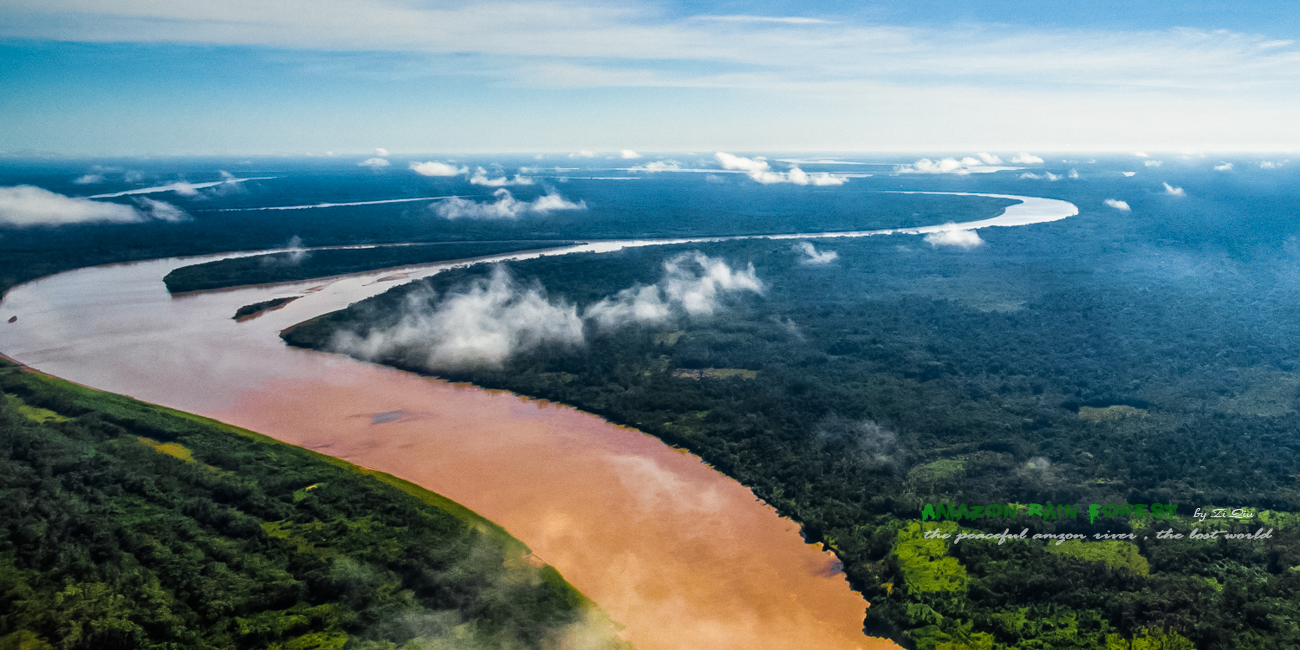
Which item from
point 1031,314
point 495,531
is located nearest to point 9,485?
point 495,531

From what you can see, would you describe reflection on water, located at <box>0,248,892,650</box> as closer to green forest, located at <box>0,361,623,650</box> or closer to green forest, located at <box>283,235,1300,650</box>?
green forest, located at <box>283,235,1300,650</box>

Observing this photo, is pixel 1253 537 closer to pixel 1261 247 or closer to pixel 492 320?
pixel 492 320

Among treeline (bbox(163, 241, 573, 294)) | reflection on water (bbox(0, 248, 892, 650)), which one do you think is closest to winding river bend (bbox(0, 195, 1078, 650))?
reflection on water (bbox(0, 248, 892, 650))

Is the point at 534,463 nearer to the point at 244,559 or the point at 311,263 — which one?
the point at 244,559

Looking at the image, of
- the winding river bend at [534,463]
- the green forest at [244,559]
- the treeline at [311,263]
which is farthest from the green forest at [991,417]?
the treeline at [311,263]

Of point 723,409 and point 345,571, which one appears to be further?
point 723,409

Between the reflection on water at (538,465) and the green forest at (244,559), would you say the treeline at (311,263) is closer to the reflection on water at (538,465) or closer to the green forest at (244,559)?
the reflection on water at (538,465)
